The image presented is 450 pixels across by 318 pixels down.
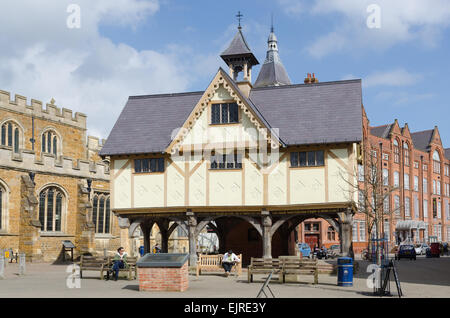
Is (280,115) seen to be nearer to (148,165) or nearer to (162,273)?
(148,165)

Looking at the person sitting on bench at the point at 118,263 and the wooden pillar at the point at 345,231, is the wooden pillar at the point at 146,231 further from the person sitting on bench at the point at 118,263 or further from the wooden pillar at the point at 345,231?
the wooden pillar at the point at 345,231

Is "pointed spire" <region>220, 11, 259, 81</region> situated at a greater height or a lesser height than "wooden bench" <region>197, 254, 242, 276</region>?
greater

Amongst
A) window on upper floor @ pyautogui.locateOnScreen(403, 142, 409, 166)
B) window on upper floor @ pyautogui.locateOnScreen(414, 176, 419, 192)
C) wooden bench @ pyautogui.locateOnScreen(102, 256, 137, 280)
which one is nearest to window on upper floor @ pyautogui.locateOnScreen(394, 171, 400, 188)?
window on upper floor @ pyautogui.locateOnScreen(403, 142, 409, 166)

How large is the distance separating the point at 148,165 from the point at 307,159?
7.92m

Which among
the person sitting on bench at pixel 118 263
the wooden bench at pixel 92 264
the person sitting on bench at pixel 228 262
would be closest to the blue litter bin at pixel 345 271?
the person sitting on bench at pixel 228 262

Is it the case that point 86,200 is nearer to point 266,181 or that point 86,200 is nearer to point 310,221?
point 266,181

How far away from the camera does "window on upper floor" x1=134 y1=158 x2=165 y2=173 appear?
28.5 metres

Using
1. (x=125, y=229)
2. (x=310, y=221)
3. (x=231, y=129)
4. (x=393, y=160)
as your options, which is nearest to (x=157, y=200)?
(x=125, y=229)

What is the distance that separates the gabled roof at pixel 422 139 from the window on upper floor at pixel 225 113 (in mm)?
60331

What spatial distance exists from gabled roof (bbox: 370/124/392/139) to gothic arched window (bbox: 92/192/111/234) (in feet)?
130

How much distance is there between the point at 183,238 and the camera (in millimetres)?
52562

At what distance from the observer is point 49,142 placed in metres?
49.4

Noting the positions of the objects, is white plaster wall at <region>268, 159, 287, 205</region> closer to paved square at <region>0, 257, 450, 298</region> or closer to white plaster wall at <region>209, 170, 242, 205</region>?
white plaster wall at <region>209, 170, 242, 205</region>

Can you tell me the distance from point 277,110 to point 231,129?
2.90 meters
